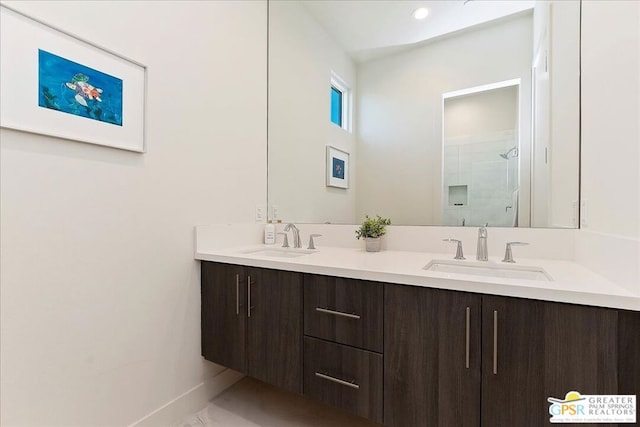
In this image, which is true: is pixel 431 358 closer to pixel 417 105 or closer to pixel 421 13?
pixel 417 105

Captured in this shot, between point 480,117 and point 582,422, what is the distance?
1.43 m

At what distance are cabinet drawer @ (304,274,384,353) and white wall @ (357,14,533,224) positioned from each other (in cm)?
79

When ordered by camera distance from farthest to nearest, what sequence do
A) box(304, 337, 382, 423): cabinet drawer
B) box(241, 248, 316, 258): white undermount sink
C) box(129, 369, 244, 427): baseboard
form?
box(241, 248, 316, 258): white undermount sink
box(129, 369, 244, 427): baseboard
box(304, 337, 382, 423): cabinet drawer

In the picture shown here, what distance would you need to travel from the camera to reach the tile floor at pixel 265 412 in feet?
5.16

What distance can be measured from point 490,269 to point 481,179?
1.82ft

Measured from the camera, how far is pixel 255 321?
1.51m

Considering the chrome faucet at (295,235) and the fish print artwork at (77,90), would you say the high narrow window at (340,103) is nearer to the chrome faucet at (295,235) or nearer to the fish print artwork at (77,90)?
the chrome faucet at (295,235)

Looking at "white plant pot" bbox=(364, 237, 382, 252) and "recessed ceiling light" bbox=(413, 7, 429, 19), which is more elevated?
"recessed ceiling light" bbox=(413, 7, 429, 19)

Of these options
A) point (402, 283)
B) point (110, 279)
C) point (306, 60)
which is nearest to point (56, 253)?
point (110, 279)

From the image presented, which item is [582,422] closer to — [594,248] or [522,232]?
Result: [594,248]

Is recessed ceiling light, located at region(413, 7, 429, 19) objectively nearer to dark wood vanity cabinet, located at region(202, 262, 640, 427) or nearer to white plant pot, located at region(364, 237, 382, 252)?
white plant pot, located at region(364, 237, 382, 252)

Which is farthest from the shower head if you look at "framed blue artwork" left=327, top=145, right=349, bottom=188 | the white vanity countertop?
"framed blue artwork" left=327, top=145, right=349, bottom=188

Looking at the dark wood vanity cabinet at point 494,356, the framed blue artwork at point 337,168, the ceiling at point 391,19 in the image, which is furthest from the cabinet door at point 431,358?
the ceiling at point 391,19

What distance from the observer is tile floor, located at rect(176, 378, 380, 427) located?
5.16ft
